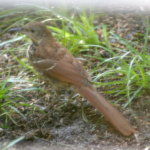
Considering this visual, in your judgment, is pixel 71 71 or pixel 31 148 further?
pixel 71 71

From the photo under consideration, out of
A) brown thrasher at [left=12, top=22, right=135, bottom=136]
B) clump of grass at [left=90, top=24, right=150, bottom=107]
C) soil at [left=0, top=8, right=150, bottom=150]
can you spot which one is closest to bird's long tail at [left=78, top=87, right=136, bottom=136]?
brown thrasher at [left=12, top=22, right=135, bottom=136]

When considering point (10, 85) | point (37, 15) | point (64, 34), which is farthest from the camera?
point (37, 15)

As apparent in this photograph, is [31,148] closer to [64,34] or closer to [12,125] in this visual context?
[12,125]

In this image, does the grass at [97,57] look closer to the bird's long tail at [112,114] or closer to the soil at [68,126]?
the soil at [68,126]

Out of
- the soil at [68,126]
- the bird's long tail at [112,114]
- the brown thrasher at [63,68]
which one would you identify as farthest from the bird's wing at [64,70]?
the soil at [68,126]

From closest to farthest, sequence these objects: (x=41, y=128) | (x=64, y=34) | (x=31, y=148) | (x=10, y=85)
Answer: (x=31, y=148) → (x=41, y=128) → (x=10, y=85) → (x=64, y=34)

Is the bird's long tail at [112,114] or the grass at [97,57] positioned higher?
the grass at [97,57]

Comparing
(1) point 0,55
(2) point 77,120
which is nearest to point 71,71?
(2) point 77,120
